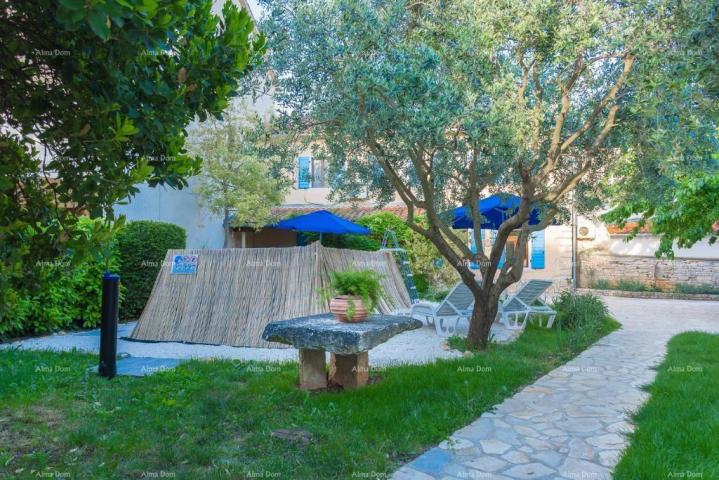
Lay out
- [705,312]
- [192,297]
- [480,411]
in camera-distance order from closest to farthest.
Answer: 1. [480,411]
2. [192,297]
3. [705,312]

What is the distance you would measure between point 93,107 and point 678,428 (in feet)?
14.3

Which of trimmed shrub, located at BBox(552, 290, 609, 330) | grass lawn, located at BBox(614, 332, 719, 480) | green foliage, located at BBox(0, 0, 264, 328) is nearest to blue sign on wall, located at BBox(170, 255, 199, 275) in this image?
green foliage, located at BBox(0, 0, 264, 328)

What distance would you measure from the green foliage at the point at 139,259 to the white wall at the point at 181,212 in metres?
1.60

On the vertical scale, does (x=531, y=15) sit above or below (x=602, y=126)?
above

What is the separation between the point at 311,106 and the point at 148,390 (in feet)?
10.9

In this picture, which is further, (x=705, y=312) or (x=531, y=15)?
(x=705, y=312)

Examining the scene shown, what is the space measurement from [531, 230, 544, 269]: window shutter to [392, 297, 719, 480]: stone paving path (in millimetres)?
12364

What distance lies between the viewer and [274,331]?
498 cm

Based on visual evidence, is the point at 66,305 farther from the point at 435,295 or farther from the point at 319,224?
the point at 435,295

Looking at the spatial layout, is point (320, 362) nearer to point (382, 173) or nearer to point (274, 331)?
point (274, 331)

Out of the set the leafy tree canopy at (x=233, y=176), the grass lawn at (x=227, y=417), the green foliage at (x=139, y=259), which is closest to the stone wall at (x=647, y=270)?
the leafy tree canopy at (x=233, y=176)

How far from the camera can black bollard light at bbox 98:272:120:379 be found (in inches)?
224

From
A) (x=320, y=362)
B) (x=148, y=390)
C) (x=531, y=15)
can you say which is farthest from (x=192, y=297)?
(x=531, y=15)

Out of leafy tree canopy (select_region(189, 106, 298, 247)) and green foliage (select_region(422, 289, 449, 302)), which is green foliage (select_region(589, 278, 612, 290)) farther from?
leafy tree canopy (select_region(189, 106, 298, 247))
